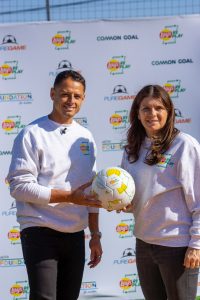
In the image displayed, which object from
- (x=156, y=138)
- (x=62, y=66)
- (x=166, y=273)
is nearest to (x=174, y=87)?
(x=62, y=66)

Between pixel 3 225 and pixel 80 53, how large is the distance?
1.74 meters

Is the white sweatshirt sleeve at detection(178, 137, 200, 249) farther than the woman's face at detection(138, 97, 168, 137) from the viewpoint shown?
No

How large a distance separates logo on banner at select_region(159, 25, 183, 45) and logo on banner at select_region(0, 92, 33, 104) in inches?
52.1

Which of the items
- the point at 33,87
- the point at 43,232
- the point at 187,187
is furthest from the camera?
the point at 33,87

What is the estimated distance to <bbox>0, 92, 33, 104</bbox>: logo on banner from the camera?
5.08 metres

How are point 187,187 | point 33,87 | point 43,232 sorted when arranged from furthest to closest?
point 33,87 → point 43,232 → point 187,187

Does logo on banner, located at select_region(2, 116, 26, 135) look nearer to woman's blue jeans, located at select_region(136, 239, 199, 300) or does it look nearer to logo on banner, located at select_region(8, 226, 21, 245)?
logo on banner, located at select_region(8, 226, 21, 245)

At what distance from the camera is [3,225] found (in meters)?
5.12

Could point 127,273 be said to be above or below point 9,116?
below

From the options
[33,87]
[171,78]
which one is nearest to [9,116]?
[33,87]

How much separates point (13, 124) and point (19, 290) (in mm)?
1551

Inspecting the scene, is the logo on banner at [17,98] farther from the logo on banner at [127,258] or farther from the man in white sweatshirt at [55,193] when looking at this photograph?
the man in white sweatshirt at [55,193]

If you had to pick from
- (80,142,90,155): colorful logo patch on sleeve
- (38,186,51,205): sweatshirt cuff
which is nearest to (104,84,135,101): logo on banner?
(80,142,90,155): colorful logo patch on sleeve

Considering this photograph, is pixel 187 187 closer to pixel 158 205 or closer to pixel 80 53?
pixel 158 205
